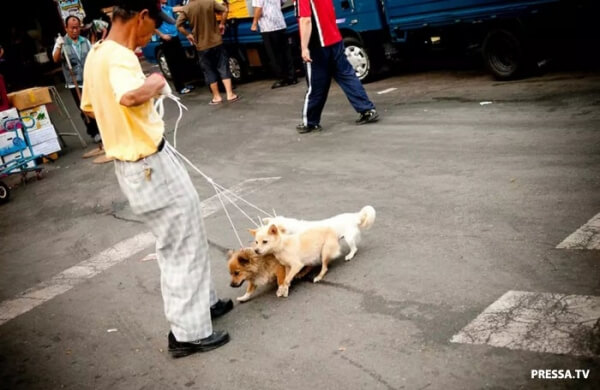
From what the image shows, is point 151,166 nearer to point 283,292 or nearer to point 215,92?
point 283,292

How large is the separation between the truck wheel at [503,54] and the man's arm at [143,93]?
732 centimetres

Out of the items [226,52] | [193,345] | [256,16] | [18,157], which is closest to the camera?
[193,345]

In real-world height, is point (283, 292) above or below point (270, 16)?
below

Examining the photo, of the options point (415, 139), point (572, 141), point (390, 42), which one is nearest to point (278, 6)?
point (390, 42)

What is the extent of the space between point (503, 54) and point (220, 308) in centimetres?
717

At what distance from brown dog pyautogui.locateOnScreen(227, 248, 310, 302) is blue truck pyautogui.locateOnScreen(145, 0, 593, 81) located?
622 cm

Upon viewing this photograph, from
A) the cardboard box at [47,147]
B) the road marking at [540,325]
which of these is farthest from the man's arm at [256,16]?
the road marking at [540,325]

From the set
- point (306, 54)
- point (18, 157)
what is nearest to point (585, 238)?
point (306, 54)

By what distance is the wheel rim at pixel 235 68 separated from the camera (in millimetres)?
15447

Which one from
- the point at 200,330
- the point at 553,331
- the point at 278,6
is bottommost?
the point at 553,331

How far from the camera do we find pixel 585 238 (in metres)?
4.65

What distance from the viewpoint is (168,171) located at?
4.03m

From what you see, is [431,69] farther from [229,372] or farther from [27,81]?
[27,81]

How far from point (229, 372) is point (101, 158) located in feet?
25.8
